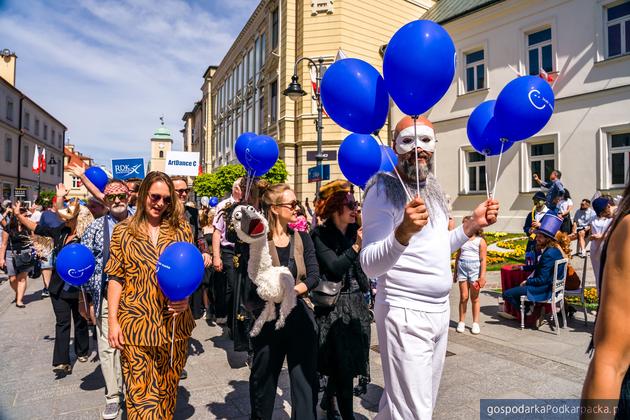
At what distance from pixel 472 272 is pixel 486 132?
3.30 m

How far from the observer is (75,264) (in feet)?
11.6

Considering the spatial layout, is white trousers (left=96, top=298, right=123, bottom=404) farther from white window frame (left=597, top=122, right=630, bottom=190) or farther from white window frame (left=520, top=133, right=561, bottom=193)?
white window frame (left=520, top=133, right=561, bottom=193)

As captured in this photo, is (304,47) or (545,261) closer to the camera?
(545,261)

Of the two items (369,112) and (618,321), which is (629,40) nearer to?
(369,112)

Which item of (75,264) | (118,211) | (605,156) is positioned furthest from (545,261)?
(605,156)

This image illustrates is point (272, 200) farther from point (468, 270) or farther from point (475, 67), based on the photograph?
point (475, 67)

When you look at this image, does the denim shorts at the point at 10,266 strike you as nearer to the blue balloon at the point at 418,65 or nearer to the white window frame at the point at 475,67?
the blue balloon at the point at 418,65

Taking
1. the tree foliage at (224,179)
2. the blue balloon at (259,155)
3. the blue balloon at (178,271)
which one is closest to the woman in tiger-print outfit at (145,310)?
the blue balloon at (178,271)

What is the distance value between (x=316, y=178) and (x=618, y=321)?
9448mm

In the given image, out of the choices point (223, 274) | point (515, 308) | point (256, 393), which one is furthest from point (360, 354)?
point (515, 308)

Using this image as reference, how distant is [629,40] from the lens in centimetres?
1295

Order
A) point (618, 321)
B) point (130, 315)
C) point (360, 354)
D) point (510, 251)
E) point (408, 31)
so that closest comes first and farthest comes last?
point (618, 321) → point (408, 31) → point (130, 315) → point (360, 354) → point (510, 251)

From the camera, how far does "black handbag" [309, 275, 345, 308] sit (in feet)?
10.3

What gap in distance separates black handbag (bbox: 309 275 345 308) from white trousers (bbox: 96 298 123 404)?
186cm
